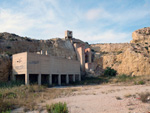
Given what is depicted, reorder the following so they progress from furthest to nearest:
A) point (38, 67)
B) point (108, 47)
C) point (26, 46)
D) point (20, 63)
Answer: point (108, 47) < point (26, 46) < point (38, 67) < point (20, 63)

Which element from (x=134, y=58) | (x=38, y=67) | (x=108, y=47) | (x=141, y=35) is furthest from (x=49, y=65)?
(x=108, y=47)

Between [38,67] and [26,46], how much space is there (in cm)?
1847

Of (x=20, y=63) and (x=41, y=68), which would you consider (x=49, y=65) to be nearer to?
(x=41, y=68)

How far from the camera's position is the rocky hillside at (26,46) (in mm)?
28352

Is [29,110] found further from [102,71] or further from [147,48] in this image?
[147,48]

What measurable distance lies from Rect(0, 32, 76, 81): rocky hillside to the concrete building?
234 centimetres

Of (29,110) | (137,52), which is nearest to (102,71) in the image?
(137,52)

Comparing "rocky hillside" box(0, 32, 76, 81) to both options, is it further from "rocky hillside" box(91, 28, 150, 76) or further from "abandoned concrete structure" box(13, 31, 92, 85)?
"rocky hillside" box(91, 28, 150, 76)

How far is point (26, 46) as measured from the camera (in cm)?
4369

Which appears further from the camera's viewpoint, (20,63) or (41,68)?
(41,68)

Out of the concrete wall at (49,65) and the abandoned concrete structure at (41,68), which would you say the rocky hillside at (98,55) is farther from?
the concrete wall at (49,65)

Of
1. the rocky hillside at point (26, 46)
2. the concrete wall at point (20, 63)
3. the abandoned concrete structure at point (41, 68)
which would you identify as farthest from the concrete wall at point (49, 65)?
the rocky hillside at point (26, 46)

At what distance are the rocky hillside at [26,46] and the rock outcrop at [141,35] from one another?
23.0 meters

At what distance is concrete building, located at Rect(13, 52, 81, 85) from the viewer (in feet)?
83.2
